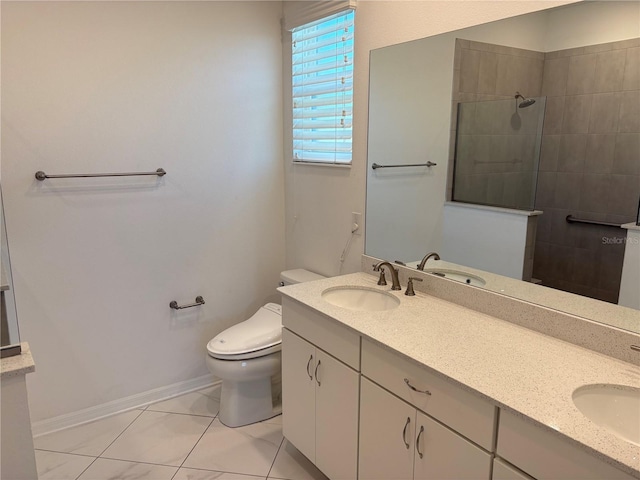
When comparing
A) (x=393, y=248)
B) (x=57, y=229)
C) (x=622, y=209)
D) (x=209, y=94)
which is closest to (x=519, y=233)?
(x=622, y=209)

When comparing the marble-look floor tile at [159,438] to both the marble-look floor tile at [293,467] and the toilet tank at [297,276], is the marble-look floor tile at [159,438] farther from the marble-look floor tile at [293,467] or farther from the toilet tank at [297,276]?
the toilet tank at [297,276]

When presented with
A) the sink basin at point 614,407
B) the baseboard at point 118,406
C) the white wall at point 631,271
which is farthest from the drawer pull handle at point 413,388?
the baseboard at point 118,406

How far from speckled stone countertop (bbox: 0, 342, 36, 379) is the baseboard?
1326 mm

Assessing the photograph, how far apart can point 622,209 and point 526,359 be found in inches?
22.0

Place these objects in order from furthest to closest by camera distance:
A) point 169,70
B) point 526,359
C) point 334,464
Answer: point 169,70
point 334,464
point 526,359

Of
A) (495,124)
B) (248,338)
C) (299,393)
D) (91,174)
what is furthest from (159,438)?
(495,124)

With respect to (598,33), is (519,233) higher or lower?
lower

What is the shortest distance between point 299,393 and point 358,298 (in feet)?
1.68

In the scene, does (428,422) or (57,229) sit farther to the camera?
(57,229)

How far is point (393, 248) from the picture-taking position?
2.37 m

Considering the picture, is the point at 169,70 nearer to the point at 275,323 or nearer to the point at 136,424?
the point at 275,323

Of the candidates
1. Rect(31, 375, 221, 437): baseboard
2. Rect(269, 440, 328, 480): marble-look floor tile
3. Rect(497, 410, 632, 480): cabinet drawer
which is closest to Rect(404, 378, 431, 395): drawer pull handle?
Rect(497, 410, 632, 480): cabinet drawer

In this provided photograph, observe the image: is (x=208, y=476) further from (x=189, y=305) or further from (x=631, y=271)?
(x=631, y=271)

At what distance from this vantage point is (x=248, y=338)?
253cm
